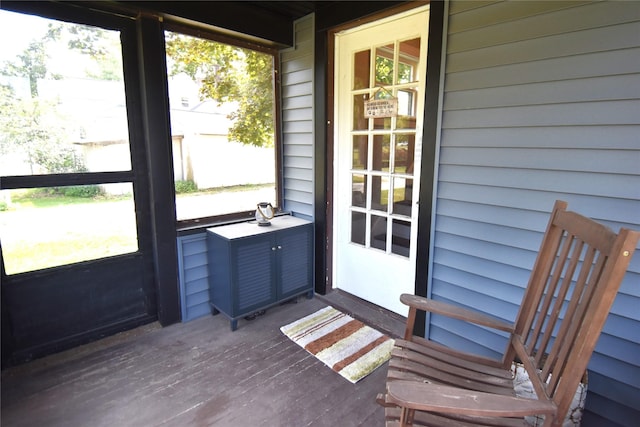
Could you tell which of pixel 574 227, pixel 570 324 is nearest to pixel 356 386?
pixel 570 324

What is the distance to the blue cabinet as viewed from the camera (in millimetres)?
2506

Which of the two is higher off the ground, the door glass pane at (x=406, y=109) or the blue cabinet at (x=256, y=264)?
the door glass pane at (x=406, y=109)

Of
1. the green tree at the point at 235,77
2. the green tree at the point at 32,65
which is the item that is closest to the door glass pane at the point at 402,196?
the green tree at the point at 235,77

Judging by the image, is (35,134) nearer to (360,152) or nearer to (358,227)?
(360,152)

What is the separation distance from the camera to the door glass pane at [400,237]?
2.58 metres

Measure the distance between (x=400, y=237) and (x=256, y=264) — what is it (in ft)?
3.63

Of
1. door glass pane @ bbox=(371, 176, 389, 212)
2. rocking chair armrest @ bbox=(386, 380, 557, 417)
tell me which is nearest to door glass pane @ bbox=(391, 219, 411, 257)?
door glass pane @ bbox=(371, 176, 389, 212)

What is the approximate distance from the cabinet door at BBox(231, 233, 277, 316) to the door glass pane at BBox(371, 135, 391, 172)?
1001mm

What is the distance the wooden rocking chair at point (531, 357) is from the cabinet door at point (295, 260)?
136cm

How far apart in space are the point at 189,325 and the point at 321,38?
2468 millimetres

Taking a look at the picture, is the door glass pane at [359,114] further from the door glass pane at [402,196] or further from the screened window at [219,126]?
the screened window at [219,126]

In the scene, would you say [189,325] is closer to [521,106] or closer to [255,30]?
[255,30]

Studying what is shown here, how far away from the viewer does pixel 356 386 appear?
2004 millimetres

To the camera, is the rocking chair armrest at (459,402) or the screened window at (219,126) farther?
the screened window at (219,126)
